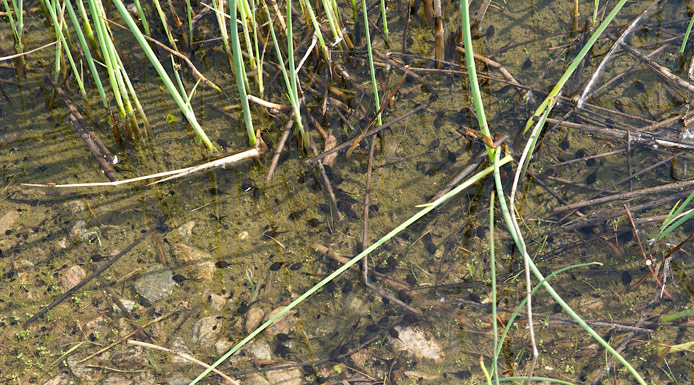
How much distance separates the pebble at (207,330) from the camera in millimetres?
2234

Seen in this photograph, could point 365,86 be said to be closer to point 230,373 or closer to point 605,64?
point 605,64

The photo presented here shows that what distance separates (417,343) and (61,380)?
1519 mm

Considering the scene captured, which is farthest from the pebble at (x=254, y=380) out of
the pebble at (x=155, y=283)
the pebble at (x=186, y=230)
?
the pebble at (x=186, y=230)

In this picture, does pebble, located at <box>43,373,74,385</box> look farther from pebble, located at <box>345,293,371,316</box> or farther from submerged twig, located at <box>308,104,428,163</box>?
submerged twig, located at <box>308,104,428,163</box>

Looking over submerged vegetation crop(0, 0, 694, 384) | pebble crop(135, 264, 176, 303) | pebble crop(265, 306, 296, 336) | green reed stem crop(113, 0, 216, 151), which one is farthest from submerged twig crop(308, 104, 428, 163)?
pebble crop(135, 264, 176, 303)

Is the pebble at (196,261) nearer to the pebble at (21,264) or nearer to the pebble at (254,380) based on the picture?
the pebble at (254,380)

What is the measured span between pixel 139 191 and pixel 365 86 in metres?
1.30

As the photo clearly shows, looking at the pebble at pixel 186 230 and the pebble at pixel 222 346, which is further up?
the pebble at pixel 186 230

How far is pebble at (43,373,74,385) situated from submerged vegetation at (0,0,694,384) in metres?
0.01

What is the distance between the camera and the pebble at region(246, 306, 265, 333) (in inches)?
88.8

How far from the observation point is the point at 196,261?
2402 mm

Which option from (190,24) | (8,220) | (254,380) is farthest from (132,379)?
(190,24)

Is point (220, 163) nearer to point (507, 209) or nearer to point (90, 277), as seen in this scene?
point (90, 277)

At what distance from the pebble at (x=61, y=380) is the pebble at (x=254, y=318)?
30.4 inches
